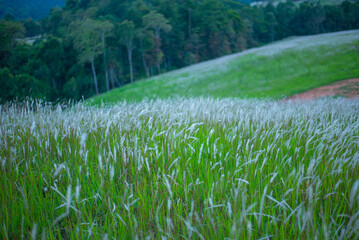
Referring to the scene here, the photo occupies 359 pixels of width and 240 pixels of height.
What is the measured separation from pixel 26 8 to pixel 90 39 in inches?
571

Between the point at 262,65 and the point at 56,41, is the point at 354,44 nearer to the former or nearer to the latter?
the point at 262,65

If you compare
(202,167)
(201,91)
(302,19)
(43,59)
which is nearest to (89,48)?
(43,59)

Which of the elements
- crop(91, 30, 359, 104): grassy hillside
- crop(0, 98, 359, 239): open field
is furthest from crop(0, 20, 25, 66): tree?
crop(0, 98, 359, 239): open field

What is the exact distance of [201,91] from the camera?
19.3 m

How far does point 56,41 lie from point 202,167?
30.2 metres

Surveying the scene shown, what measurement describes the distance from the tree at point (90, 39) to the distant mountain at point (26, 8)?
22.4 ft

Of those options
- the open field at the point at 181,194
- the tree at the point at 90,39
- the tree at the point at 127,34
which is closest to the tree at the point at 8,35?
the tree at the point at 90,39

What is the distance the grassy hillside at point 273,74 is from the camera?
14.9 meters

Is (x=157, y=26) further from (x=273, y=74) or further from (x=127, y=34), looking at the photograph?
(x=273, y=74)

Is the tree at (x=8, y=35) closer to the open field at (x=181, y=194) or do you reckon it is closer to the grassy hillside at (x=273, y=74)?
the grassy hillside at (x=273, y=74)

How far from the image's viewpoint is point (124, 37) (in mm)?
36906

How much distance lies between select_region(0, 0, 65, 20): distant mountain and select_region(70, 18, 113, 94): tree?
6841mm

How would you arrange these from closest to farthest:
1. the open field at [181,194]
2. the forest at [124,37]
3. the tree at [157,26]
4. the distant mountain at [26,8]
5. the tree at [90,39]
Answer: the open field at [181,194] → the distant mountain at [26,8] → the forest at [124,37] → the tree at [90,39] → the tree at [157,26]

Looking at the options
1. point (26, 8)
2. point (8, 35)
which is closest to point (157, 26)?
point (26, 8)
